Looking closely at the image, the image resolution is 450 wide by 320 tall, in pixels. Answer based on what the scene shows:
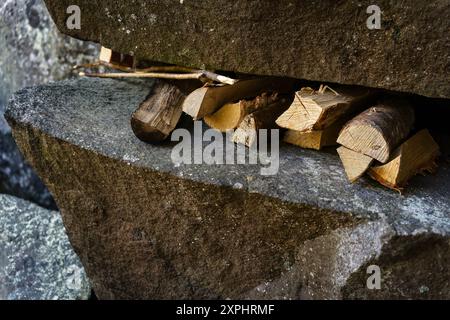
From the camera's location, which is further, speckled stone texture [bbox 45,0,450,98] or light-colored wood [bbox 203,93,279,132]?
light-colored wood [bbox 203,93,279,132]

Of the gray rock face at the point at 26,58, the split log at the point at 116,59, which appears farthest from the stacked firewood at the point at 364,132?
the gray rock face at the point at 26,58

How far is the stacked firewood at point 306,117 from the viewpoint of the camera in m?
1.61

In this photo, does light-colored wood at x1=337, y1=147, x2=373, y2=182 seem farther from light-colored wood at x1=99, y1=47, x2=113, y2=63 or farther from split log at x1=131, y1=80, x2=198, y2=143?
light-colored wood at x1=99, y1=47, x2=113, y2=63

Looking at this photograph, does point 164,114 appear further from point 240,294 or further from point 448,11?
point 448,11

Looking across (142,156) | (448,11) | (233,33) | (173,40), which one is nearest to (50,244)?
(142,156)

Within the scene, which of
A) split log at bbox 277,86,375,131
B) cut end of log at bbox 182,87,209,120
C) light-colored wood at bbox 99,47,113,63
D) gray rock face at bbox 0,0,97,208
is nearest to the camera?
split log at bbox 277,86,375,131

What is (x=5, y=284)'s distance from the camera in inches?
86.5

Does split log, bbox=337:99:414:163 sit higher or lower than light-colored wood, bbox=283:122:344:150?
higher

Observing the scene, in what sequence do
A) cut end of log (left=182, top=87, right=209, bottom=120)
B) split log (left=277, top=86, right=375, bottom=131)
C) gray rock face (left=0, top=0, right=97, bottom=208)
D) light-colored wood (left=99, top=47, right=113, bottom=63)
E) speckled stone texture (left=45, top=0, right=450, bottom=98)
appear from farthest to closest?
gray rock face (left=0, top=0, right=97, bottom=208) → light-colored wood (left=99, top=47, right=113, bottom=63) → cut end of log (left=182, top=87, right=209, bottom=120) → split log (left=277, top=86, right=375, bottom=131) → speckled stone texture (left=45, top=0, right=450, bottom=98)

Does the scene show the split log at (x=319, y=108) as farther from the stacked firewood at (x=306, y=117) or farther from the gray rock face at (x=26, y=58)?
the gray rock face at (x=26, y=58)

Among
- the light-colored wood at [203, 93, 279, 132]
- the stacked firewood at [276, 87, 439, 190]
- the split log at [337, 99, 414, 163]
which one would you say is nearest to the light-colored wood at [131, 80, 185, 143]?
the light-colored wood at [203, 93, 279, 132]

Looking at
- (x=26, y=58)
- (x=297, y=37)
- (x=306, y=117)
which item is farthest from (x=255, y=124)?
(x=26, y=58)

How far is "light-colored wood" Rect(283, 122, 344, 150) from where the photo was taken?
1768 millimetres

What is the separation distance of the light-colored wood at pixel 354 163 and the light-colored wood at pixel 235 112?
12.0 inches
